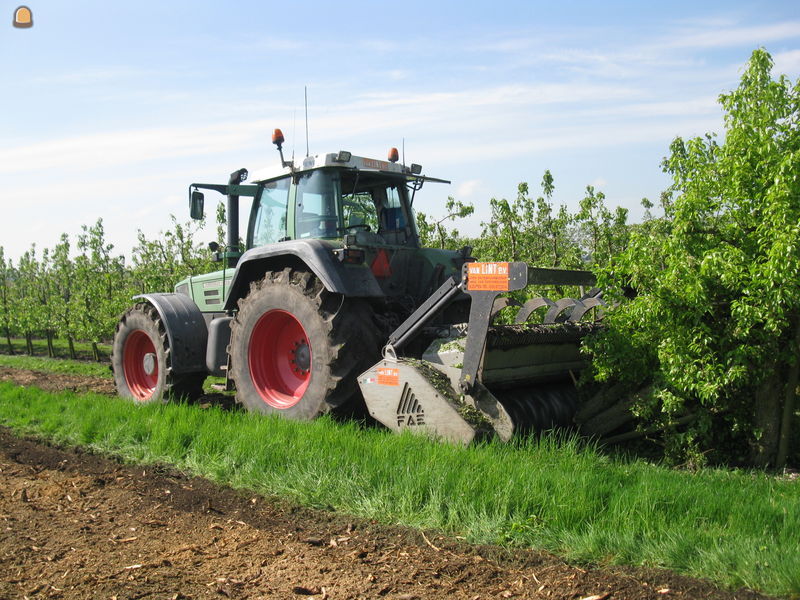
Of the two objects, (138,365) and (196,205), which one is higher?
(196,205)

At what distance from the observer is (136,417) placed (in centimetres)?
608

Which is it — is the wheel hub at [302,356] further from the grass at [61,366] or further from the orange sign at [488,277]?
the grass at [61,366]

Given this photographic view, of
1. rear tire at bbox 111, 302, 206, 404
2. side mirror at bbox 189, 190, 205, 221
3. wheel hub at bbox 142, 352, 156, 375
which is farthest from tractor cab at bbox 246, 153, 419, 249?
wheel hub at bbox 142, 352, 156, 375

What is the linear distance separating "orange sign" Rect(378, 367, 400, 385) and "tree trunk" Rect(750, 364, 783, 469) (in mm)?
2469

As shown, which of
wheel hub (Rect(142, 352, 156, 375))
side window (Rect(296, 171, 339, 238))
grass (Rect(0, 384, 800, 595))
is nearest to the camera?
grass (Rect(0, 384, 800, 595))

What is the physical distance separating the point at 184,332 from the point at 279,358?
1415 millimetres

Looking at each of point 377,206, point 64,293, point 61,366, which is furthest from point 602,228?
point 64,293

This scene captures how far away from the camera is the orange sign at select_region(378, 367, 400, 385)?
16.9 feet

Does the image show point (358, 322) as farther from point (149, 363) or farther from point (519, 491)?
point (149, 363)

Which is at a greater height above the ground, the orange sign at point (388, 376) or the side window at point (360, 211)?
the side window at point (360, 211)

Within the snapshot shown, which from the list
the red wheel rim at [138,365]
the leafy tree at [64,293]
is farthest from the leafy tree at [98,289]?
the red wheel rim at [138,365]

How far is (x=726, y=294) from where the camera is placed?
15.5ft

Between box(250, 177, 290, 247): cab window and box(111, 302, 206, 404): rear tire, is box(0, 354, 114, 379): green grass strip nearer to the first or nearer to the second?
box(111, 302, 206, 404): rear tire

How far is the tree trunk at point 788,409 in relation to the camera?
4.66 meters
